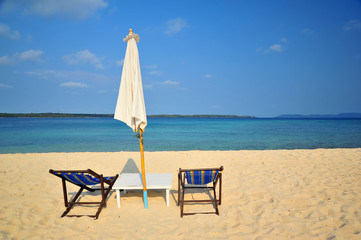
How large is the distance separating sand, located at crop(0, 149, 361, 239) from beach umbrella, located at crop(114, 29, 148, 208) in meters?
1.67

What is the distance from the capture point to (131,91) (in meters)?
3.50

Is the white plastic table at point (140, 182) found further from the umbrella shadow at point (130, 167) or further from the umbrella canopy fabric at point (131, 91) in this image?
the umbrella shadow at point (130, 167)

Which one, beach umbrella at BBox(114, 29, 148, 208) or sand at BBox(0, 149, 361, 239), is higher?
beach umbrella at BBox(114, 29, 148, 208)

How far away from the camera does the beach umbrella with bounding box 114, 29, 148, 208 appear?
339cm

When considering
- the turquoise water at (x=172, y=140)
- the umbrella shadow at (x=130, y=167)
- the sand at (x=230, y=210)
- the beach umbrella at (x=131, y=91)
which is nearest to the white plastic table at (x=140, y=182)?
the sand at (x=230, y=210)

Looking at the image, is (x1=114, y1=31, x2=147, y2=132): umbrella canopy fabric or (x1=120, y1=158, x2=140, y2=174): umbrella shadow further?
(x1=120, y1=158, x2=140, y2=174): umbrella shadow

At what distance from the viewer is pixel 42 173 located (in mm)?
6133

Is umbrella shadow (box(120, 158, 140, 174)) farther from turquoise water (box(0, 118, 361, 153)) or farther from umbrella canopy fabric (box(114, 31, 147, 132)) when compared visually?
turquoise water (box(0, 118, 361, 153))

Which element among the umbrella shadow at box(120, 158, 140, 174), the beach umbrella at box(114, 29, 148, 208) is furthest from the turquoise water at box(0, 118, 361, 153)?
the beach umbrella at box(114, 29, 148, 208)

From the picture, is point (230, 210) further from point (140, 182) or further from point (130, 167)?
point (130, 167)

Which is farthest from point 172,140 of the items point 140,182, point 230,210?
point 230,210

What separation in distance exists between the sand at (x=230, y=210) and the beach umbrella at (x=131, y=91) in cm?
167

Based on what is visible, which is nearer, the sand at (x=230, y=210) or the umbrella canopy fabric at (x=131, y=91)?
the sand at (x=230, y=210)

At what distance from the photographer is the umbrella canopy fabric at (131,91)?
3395 millimetres
